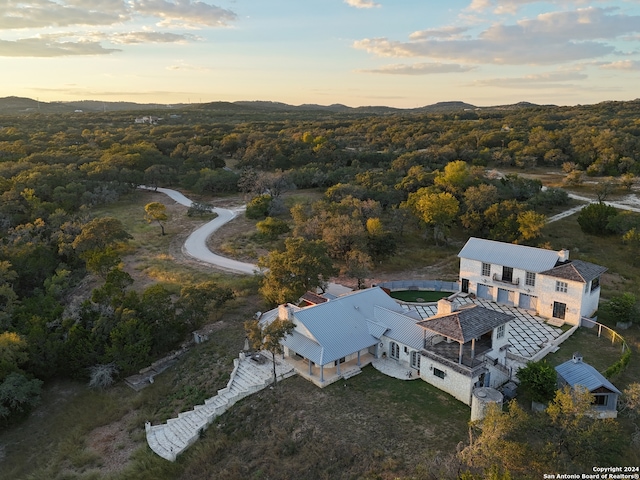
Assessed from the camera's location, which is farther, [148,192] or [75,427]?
[148,192]

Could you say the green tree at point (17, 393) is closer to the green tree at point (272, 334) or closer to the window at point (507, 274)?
the green tree at point (272, 334)

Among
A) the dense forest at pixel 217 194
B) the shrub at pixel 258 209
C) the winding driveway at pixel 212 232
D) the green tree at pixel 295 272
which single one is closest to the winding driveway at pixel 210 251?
the winding driveway at pixel 212 232

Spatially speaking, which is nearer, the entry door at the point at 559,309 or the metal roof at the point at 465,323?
the metal roof at the point at 465,323

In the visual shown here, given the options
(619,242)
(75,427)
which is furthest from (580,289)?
(75,427)

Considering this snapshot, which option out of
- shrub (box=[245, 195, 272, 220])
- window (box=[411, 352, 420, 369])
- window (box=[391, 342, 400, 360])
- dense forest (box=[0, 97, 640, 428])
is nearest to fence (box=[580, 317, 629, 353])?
window (box=[411, 352, 420, 369])

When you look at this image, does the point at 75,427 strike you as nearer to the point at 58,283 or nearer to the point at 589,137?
the point at 58,283

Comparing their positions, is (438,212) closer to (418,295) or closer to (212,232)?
(418,295)
